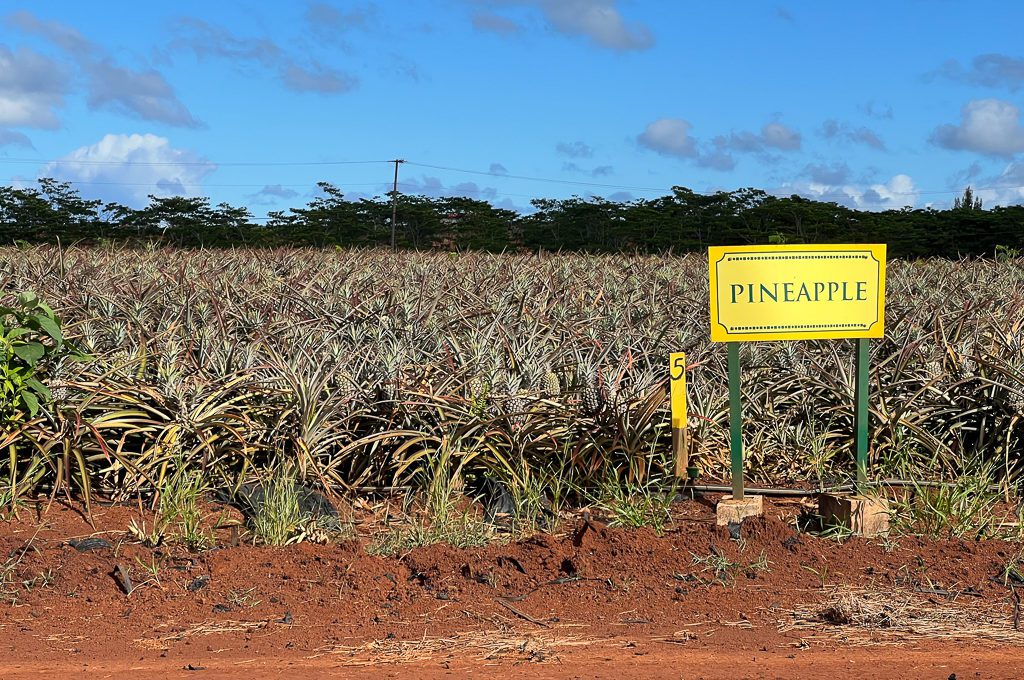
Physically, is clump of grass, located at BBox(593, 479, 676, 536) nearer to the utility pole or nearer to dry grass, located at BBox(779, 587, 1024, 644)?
dry grass, located at BBox(779, 587, 1024, 644)

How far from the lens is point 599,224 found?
30.3m

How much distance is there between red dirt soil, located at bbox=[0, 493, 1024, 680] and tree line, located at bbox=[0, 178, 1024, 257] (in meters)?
22.9

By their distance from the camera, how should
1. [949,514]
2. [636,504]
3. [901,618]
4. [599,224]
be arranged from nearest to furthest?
1. [901,618]
2. [949,514]
3. [636,504]
4. [599,224]

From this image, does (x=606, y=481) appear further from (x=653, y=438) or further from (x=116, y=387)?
(x=116, y=387)

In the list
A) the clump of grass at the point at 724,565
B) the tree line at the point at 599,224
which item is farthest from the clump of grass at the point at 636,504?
the tree line at the point at 599,224

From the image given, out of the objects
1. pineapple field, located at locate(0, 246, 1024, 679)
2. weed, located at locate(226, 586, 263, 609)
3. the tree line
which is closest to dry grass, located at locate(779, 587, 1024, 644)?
pineapple field, located at locate(0, 246, 1024, 679)

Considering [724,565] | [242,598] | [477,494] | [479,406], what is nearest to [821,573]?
[724,565]

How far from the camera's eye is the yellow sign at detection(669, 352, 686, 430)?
454 cm

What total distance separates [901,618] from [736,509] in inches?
39.0

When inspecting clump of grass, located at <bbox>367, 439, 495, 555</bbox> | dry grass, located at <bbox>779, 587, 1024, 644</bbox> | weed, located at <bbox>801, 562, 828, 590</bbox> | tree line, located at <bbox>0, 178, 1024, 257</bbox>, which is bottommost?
dry grass, located at <bbox>779, 587, 1024, 644</bbox>

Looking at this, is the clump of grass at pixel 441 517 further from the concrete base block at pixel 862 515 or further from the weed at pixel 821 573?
the concrete base block at pixel 862 515

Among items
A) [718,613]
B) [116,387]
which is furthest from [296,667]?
[116,387]

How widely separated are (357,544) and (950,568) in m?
2.22

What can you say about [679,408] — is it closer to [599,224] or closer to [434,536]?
[434,536]
